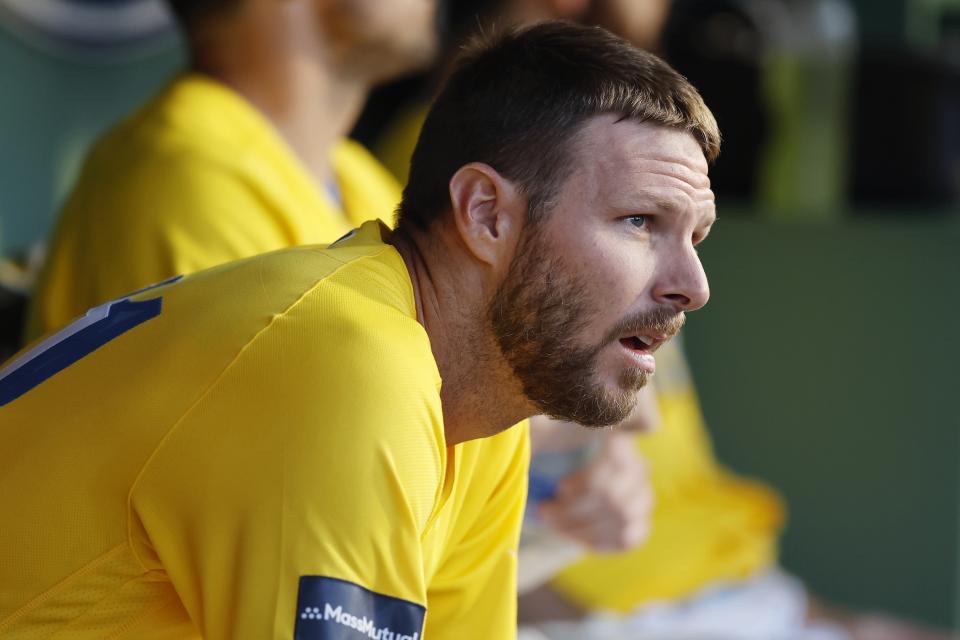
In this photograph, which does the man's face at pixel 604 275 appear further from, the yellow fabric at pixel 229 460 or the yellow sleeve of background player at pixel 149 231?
the yellow sleeve of background player at pixel 149 231

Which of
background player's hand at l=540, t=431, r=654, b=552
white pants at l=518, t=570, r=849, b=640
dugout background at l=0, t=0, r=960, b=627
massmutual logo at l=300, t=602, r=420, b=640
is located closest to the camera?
massmutual logo at l=300, t=602, r=420, b=640

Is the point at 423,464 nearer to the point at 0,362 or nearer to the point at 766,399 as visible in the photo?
the point at 0,362

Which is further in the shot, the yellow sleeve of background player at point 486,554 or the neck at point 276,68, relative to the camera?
the neck at point 276,68

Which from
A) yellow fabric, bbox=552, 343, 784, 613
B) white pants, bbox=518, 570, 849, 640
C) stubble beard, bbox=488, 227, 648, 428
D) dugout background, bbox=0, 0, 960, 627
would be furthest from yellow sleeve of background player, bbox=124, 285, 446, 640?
dugout background, bbox=0, 0, 960, 627

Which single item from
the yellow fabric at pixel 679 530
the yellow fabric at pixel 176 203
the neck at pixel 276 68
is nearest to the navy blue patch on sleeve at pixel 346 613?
the yellow fabric at pixel 176 203

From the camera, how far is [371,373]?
0.94 meters

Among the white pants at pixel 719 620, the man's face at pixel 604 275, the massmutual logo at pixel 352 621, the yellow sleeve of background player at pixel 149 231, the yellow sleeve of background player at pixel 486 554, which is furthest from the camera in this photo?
the white pants at pixel 719 620

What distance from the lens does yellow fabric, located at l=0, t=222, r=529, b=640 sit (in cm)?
89

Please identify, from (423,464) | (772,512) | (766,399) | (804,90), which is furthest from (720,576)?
(423,464)

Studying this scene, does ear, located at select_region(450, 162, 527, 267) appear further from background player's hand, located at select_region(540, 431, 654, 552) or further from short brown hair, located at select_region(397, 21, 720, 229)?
background player's hand, located at select_region(540, 431, 654, 552)

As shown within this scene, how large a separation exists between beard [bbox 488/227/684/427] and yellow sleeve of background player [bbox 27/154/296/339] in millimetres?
571

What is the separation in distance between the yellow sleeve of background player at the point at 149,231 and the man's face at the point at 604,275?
0.58 m

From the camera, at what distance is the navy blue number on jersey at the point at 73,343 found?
1045 mm

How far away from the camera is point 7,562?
990 millimetres
